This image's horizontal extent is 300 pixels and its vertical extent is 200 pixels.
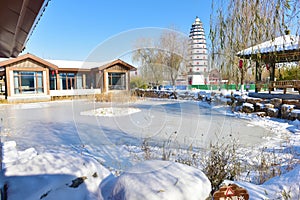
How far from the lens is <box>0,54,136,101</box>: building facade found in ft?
43.1

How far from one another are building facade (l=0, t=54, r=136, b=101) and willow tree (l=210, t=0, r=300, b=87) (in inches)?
480

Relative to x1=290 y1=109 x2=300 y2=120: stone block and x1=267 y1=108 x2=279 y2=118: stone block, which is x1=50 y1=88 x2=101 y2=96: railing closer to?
x1=267 y1=108 x2=279 y2=118: stone block

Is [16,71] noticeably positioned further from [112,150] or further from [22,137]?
[112,150]

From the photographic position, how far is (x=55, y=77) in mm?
15867

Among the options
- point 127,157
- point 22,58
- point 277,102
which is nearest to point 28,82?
point 22,58

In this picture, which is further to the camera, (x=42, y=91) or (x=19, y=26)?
(x=42, y=91)

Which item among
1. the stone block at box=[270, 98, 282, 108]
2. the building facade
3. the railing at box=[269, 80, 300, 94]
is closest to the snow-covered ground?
the stone block at box=[270, 98, 282, 108]

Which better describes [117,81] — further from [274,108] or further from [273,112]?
[273,112]

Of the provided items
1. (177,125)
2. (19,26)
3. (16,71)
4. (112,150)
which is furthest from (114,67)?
(19,26)

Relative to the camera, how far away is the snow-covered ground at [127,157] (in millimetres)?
1569

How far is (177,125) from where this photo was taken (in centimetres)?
589

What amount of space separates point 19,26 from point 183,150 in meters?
3.01

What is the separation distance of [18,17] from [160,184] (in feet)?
5.63

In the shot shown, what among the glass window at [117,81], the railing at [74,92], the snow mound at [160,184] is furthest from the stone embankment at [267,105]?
the railing at [74,92]
